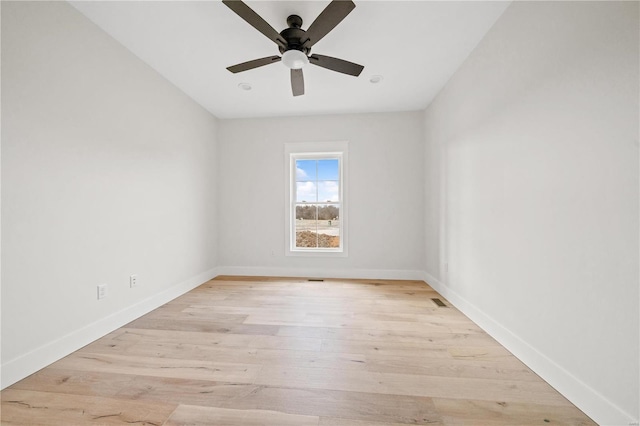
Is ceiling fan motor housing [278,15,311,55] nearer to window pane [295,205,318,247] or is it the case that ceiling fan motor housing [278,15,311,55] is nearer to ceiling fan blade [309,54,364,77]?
ceiling fan blade [309,54,364,77]

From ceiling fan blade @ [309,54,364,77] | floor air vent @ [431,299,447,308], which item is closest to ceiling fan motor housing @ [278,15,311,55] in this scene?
ceiling fan blade @ [309,54,364,77]

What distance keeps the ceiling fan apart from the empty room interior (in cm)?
2

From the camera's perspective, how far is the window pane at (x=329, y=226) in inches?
165

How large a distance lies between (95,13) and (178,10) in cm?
67

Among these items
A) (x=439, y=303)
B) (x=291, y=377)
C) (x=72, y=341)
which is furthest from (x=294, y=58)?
(x=439, y=303)

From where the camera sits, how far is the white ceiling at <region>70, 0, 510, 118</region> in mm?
1936

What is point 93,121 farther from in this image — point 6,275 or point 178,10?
point 6,275

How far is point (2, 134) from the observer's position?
150 centimetres

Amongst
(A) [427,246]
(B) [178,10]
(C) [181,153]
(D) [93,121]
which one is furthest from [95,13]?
(A) [427,246]

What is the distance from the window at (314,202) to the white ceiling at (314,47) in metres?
1.01

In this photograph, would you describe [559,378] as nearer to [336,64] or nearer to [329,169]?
[336,64]

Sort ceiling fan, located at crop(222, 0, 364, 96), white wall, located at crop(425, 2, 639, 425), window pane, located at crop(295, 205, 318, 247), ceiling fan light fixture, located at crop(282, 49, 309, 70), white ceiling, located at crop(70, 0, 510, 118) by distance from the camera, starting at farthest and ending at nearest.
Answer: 1. window pane, located at crop(295, 205, 318, 247)
2. ceiling fan light fixture, located at crop(282, 49, 309, 70)
3. white ceiling, located at crop(70, 0, 510, 118)
4. ceiling fan, located at crop(222, 0, 364, 96)
5. white wall, located at crop(425, 2, 639, 425)

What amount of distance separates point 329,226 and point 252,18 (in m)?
2.99

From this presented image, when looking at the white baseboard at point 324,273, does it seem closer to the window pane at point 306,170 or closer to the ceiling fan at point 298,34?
the window pane at point 306,170
